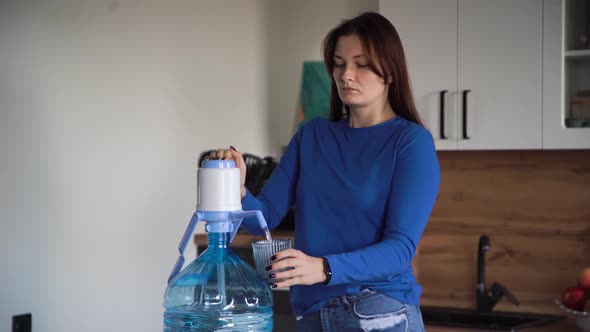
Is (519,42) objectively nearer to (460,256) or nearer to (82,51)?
(460,256)

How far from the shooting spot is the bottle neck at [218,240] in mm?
1052

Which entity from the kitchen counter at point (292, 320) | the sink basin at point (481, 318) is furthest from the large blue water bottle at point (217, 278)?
the sink basin at point (481, 318)

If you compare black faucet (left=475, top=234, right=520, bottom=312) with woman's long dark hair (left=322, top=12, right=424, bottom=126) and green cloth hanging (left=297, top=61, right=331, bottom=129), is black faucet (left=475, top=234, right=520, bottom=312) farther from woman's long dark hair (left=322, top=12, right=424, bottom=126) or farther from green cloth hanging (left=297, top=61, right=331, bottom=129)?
woman's long dark hair (left=322, top=12, right=424, bottom=126)

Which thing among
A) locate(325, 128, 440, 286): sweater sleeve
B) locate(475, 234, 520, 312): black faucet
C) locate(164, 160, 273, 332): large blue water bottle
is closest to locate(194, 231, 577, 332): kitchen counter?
locate(475, 234, 520, 312): black faucet

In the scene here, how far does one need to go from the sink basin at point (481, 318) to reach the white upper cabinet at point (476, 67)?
2.24 feet

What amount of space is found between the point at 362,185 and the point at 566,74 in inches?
61.5

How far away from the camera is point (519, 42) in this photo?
2645 mm

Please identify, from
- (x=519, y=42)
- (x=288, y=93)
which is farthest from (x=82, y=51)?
(x=519, y=42)

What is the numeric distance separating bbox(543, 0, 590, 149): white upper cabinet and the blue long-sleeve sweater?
1374 millimetres

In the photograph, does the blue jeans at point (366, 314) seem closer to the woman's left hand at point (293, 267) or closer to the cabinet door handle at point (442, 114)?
the woman's left hand at point (293, 267)

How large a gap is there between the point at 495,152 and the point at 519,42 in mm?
521

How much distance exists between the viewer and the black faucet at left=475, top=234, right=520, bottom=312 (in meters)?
2.92

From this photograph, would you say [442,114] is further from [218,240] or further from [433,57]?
[218,240]

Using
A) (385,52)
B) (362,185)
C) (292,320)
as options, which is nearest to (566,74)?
(292,320)
